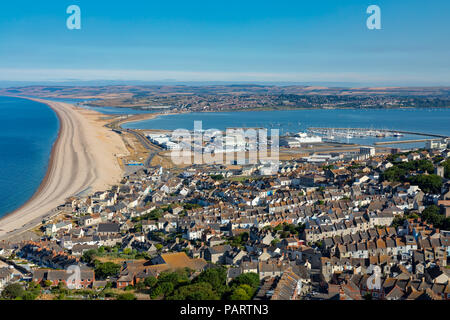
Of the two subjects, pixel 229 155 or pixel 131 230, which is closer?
pixel 131 230

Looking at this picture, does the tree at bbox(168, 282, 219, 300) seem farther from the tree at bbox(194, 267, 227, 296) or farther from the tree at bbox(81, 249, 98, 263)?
the tree at bbox(81, 249, 98, 263)

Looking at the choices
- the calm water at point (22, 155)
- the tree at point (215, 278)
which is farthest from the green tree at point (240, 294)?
the calm water at point (22, 155)

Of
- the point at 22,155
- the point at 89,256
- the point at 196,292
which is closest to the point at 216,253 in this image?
the point at 196,292

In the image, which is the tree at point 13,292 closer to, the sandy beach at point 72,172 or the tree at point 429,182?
the sandy beach at point 72,172

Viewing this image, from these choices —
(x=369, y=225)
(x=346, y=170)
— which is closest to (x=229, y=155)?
(x=346, y=170)

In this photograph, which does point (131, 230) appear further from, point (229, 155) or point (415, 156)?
point (229, 155)

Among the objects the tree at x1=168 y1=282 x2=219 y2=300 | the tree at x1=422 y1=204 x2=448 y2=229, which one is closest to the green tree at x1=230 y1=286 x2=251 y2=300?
the tree at x1=168 y1=282 x2=219 y2=300
